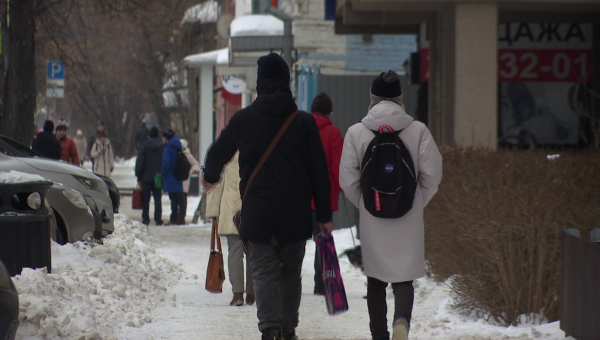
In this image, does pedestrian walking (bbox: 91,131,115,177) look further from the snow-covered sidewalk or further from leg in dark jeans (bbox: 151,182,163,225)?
the snow-covered sidewalk

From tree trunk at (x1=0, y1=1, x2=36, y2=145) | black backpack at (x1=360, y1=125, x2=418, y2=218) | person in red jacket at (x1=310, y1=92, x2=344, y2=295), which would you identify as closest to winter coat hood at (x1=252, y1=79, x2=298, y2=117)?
black backpack at (x1=360, y1=125, x2=418, y2=218)

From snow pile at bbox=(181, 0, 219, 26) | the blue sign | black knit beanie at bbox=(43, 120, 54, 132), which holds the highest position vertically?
snow pile at bbox=(181, 0, 219, 26)

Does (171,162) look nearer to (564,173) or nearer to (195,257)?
(195,257)

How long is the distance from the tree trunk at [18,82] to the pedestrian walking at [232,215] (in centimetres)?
753

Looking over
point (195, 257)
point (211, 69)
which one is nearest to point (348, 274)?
point (195, 257)

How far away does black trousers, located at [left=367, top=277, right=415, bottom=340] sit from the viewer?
5566mm

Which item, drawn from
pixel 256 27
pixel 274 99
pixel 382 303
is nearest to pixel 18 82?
pixel 256 27

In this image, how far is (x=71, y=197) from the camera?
32.9 feet

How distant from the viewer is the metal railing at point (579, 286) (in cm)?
522

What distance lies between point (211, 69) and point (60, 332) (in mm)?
21232

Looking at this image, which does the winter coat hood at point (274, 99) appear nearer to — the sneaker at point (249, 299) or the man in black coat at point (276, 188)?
the man in black coat at point (276, 188)

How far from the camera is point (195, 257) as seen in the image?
38.2ft

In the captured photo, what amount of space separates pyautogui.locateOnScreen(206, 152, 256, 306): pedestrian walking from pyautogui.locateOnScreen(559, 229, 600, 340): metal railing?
9.50ft

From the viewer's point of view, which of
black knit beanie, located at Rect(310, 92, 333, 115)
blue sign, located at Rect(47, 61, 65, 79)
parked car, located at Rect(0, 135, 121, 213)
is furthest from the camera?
blue sign, located at Rect(47, 61, 65, 79)
